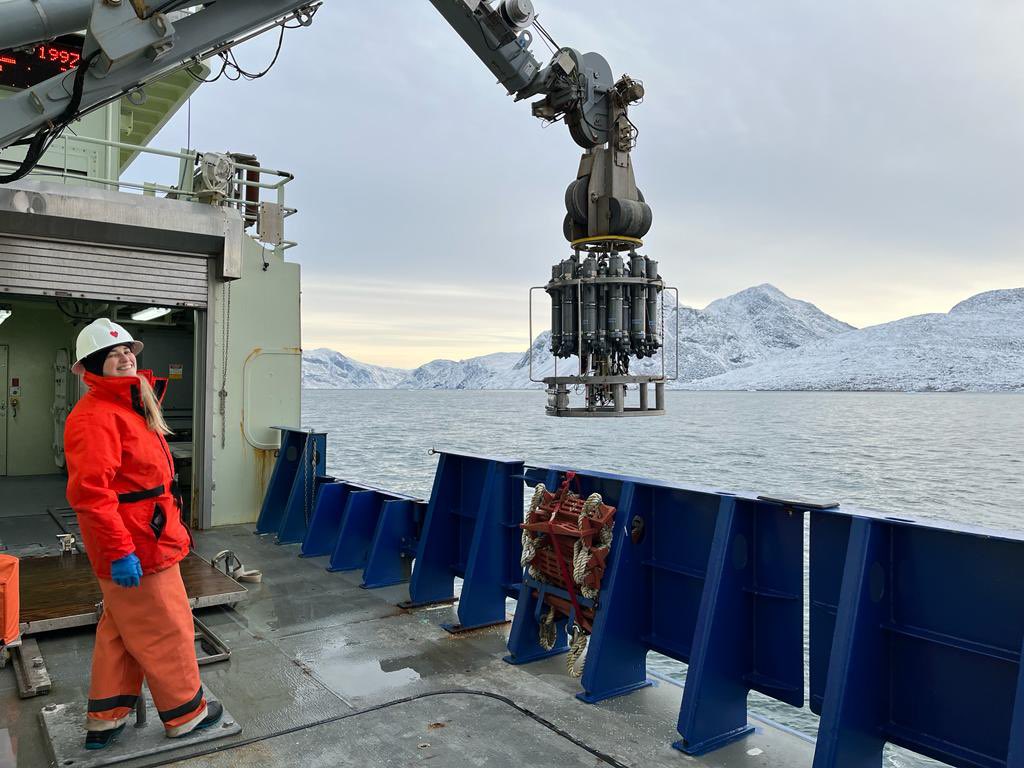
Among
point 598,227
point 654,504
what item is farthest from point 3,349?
point 654,504

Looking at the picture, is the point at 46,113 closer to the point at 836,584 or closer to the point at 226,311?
the point at 226,311

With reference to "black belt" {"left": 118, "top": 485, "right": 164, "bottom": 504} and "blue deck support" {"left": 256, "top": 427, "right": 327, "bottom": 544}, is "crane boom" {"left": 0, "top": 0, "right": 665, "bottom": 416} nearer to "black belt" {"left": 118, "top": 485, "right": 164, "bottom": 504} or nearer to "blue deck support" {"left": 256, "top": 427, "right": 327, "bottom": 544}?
"black belt" {"left": 118, "top": 485, "right": 164, "bottom": 504}

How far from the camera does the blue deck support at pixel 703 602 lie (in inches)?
166

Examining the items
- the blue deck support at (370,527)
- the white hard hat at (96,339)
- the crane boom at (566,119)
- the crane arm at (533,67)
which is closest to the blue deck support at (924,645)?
the crane boom at (566,119)

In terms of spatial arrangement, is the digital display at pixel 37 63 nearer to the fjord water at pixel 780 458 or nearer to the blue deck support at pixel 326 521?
the blue deck support at pixel 326 521

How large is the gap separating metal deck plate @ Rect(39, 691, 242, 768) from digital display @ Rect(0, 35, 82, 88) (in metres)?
8.61

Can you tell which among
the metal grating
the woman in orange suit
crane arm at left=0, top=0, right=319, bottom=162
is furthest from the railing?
the woman in orange suit

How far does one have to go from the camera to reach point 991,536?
3.32m

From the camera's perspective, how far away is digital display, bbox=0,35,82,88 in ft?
31.9

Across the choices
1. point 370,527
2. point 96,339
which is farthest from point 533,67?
point 370,527

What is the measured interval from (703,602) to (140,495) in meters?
3.05

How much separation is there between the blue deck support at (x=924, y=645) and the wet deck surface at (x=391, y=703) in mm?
564

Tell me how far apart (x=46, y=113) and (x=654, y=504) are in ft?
16.2

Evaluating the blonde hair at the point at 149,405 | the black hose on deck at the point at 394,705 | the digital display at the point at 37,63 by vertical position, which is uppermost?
the digital display at the point at 37,63
